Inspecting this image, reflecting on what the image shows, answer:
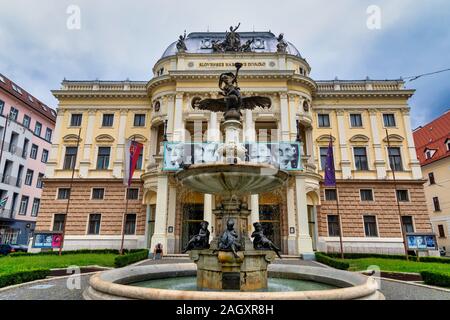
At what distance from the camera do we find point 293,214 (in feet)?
78.6

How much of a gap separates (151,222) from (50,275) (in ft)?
48.9

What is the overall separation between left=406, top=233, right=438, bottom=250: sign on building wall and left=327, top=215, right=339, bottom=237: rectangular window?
7.61 meters

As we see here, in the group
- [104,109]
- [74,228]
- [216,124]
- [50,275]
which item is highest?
[104,109]

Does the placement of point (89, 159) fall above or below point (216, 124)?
below

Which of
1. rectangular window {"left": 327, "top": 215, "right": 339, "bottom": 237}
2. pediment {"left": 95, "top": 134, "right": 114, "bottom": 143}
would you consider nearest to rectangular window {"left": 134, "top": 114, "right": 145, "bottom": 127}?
pediment {"left": 95, "top": 134, "right": 114, "bottom": 143}

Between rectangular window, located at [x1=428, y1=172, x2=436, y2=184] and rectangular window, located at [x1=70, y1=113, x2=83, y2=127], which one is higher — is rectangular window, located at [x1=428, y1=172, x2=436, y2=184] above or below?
below

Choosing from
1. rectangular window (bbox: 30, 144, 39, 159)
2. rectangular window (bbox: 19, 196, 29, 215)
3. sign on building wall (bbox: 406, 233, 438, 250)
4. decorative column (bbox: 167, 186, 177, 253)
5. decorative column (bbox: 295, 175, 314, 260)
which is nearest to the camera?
sign on building wall (bbox: 406, 233, 438, 250)

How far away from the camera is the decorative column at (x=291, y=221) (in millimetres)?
23109

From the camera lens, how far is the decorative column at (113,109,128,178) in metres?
28.4

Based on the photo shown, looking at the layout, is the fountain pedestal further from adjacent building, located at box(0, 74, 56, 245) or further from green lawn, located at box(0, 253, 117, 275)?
adjacent building, located at box(0, 74, 56, 245)

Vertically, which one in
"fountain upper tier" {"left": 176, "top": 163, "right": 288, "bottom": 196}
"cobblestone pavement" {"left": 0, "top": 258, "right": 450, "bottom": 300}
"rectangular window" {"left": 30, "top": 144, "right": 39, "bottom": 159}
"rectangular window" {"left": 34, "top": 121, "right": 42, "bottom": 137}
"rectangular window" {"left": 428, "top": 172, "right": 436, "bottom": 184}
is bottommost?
"cobblestone pavement" {"left": 0, "top": 258, "right": 450, "bottom": 300}

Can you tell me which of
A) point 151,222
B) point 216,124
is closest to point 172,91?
point 216,124

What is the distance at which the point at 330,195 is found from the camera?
90.6ft
